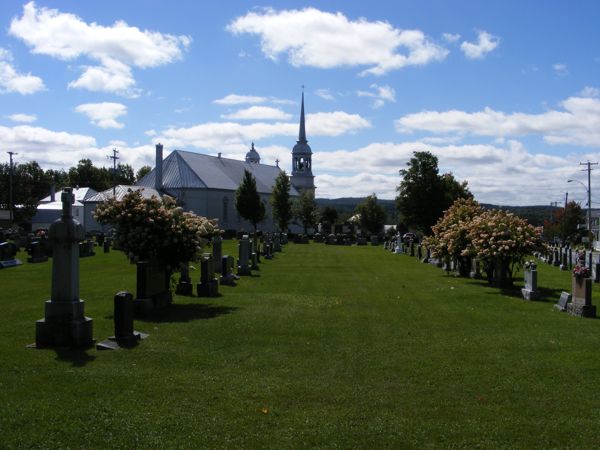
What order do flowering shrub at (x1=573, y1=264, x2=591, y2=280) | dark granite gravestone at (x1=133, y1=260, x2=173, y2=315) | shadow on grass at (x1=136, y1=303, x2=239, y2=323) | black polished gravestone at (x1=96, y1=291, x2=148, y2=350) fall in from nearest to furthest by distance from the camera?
black polished gravestone at (x1=96, y1=291, x2=148, y2=350) → shadow on grass at (x1=136, y1=303, x2=239, y2=323) → dark granite gravestone at (x1=133, y1=260, x2=173, y2=315) → flowering shrub at (x1=573, y1=264, x2=591, y2=280)

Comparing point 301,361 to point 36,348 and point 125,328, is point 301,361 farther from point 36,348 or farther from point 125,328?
point 36,348

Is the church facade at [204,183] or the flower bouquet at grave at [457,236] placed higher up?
the church facade at [204,183]

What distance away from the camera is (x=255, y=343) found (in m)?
10.9

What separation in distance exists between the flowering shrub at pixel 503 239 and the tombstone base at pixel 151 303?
10640 mm

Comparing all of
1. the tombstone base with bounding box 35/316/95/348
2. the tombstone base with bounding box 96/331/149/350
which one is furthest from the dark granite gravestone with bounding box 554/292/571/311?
the tombstone base with bounding box 35/316/95/348

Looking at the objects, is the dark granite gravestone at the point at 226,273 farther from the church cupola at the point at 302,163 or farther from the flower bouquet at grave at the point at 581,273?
the church cupola at the point at 302,163

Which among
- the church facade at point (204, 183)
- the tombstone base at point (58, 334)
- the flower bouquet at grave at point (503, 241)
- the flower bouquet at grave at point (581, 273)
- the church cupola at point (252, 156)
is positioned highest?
the church cupola at point (252, 156)

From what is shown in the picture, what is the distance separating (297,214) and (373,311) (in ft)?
231

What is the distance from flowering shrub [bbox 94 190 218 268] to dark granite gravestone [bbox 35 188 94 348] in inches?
188

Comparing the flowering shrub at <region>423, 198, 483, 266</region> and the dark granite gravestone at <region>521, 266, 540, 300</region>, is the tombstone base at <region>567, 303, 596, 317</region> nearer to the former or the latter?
the dark granite gravestone at <region>521, 266, 540, 300</region>

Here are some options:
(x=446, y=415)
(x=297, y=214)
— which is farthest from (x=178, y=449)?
(x=297, y=214)

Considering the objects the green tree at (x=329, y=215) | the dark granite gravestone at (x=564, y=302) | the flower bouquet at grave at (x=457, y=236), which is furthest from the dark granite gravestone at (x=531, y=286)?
the green tree at (x=329, y=215)

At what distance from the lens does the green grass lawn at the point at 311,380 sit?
633 cm

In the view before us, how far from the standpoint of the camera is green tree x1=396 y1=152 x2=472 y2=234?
2318 inches
